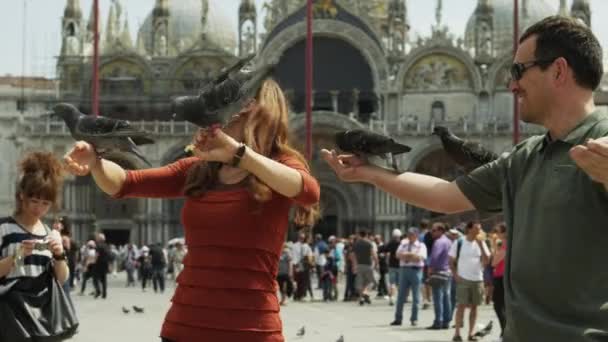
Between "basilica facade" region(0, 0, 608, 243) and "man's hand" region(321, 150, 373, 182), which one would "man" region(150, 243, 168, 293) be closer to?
"basilica facade" region(0, 0, 608, 243)

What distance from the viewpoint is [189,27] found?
7500 centimetres

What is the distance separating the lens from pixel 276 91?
15.6 ft

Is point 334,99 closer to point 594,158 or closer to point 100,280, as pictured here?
point 100,280

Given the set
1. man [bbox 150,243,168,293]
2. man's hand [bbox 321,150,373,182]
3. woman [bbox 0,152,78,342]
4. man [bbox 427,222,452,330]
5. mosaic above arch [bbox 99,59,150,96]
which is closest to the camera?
man's hand [bbox 321,150,373,182]

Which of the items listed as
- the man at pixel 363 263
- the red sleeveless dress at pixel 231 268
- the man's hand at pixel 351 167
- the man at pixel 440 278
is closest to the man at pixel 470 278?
the man at pixel 440 278

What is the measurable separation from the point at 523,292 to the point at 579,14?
192 ft

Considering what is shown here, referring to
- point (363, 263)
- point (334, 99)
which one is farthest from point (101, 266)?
point (334, 99)

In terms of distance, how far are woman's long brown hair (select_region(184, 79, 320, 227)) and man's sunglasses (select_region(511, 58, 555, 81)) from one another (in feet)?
4.05

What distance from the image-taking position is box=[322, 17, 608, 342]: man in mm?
3383

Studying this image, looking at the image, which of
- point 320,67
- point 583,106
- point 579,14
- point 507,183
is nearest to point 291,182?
point 507,183

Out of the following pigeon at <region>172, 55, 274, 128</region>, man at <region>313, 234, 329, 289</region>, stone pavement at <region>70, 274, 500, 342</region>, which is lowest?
stone pavement at <region>70, 274, 500, 342</region>

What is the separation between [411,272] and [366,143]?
1380 centimetres

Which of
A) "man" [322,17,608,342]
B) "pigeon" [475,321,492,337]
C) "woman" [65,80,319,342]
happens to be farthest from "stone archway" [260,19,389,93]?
"man" [322,17,608,342]

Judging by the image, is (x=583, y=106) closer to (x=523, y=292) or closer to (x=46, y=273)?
(x=523, y=292)
